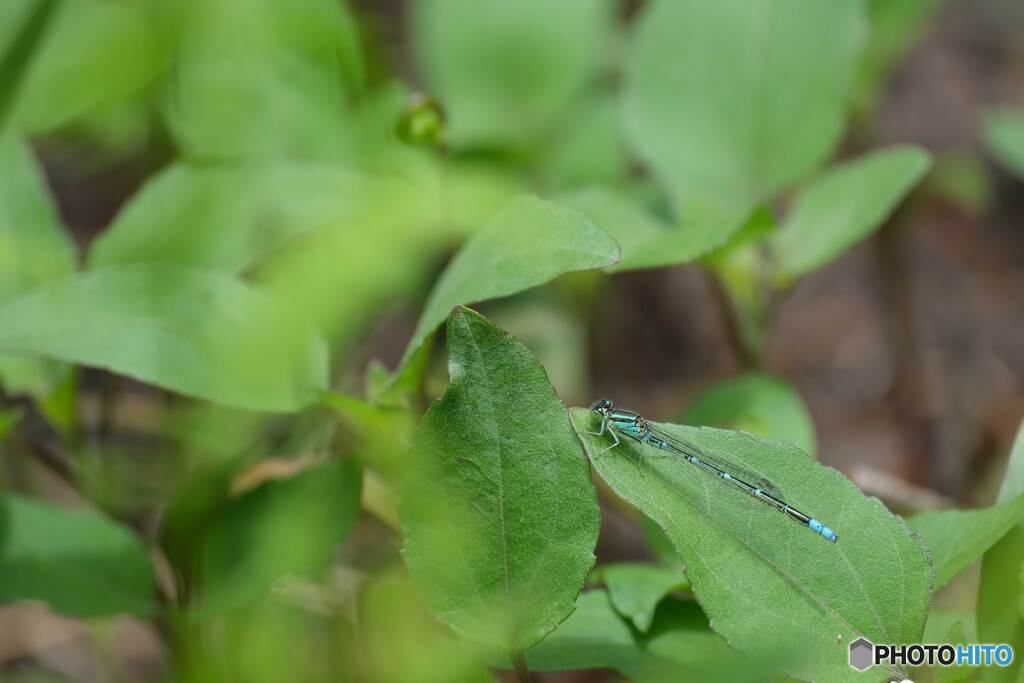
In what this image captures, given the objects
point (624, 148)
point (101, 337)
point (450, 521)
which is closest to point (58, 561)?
point (101, 337)

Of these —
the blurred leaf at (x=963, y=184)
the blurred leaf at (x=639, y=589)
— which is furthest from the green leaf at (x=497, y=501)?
the blurred leaf at (x=963, y=184)

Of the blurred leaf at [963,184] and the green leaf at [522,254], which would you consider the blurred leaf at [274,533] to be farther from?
the blurred leaf at [963,184]

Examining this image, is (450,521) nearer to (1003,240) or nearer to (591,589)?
(591,589)

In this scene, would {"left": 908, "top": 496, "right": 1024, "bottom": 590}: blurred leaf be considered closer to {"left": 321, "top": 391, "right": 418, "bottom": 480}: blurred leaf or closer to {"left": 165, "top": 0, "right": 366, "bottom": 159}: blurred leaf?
{"left": 321, "top": 391, "right": 418, "bottom": 480}: blurred leaf

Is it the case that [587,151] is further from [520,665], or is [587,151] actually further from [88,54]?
[520,665]

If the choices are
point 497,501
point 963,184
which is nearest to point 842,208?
point 497,501

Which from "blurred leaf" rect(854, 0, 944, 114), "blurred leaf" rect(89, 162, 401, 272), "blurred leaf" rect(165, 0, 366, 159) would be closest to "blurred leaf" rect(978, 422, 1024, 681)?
"blurred leaf" rect(89, 162, 401, 272)
